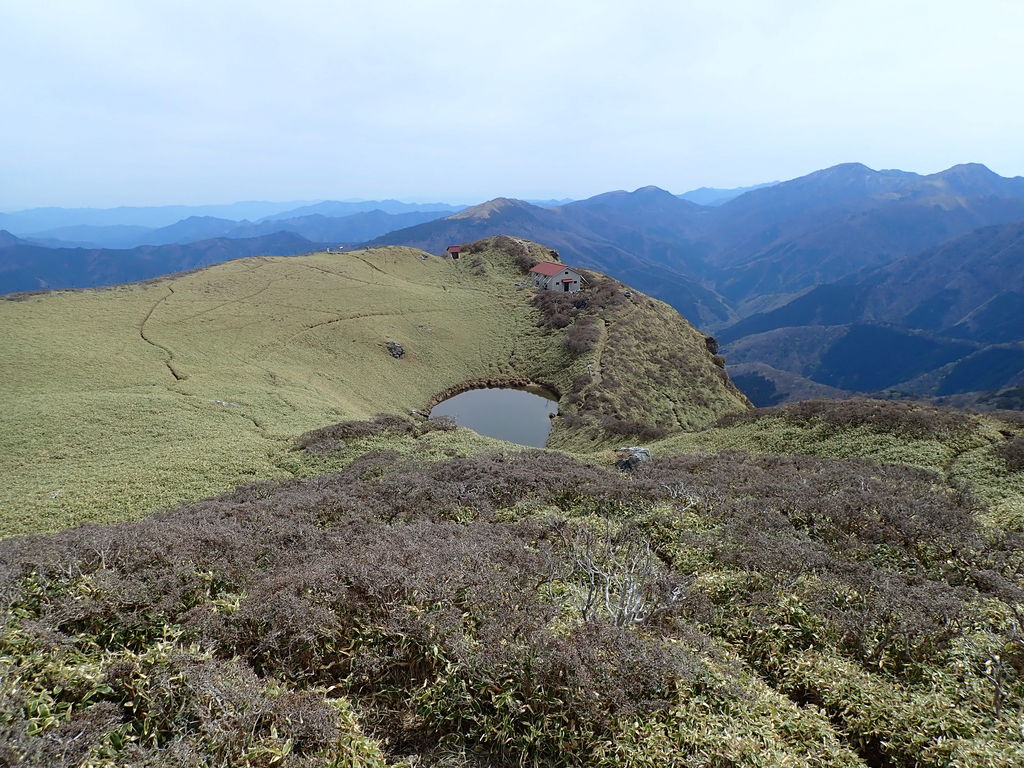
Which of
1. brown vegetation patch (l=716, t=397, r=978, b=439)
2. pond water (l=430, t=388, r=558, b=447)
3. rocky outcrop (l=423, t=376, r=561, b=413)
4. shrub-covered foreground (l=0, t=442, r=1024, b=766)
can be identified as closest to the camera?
shrub-covered foreground (l=0, t=442, r=1024, b=766)

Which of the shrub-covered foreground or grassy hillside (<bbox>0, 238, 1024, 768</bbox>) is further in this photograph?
grassy hillside (<bbox>0, 238, 1024, 768</bbox>)

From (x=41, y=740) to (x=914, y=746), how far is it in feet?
30.3

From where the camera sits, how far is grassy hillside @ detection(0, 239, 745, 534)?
2003cm

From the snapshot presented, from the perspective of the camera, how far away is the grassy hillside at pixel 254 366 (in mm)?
20031

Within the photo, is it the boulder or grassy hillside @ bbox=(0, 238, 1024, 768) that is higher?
grassy hillside @ bbox=(0, 238, 1024, 768)

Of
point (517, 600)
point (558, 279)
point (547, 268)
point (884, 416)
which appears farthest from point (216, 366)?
point (547, 268)

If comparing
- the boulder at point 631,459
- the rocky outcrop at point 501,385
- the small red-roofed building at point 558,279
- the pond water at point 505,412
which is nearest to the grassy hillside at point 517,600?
the boulder at point 631,459

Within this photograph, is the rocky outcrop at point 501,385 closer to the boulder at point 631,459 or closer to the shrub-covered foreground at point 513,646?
the boulder at point 631,459

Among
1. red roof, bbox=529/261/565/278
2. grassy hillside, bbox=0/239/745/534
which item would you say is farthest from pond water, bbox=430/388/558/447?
red roof, bbox=529/261/565/278

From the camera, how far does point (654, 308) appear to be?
71.9 m

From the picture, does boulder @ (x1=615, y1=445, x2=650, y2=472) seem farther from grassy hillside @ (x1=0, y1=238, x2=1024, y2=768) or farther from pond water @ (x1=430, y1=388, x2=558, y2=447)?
pond water @ (x1=430, y1=388, x2=558, y2=447)

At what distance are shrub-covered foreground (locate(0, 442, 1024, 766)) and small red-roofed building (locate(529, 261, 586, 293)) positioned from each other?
67.0 meters

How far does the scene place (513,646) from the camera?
641 cm

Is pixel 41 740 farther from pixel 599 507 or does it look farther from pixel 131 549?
pixel 599 507
